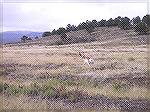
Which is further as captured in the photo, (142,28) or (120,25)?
(120,25)

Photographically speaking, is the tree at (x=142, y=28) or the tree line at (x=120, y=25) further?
the tree line at (x=120, y=25)

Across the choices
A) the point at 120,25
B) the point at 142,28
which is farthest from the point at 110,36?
the point at 142,28

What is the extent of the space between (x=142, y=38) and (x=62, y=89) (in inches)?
2499

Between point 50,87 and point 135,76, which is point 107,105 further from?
point 135,76

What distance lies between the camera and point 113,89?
17562 mm

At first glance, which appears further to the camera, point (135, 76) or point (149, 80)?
point (135, 76)

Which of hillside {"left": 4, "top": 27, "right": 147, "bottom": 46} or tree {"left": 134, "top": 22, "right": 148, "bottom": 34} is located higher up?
tree {"left": 134, "top": 22, "right": 148, "bottom": 34}

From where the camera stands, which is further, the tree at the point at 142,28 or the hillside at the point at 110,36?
the hillside at the point at 110,36

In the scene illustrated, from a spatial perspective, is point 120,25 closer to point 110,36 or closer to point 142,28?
point 110,36

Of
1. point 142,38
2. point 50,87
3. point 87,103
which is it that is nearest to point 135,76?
point 50,87

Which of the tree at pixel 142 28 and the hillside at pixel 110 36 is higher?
the tree at pixel 142 28

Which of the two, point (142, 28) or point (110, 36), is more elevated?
point (142, 28)

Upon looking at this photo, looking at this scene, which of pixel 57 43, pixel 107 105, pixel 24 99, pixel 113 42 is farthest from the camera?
pixel 57 43

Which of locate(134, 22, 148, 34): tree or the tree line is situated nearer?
locate(134, 22, 148, 34): tree
